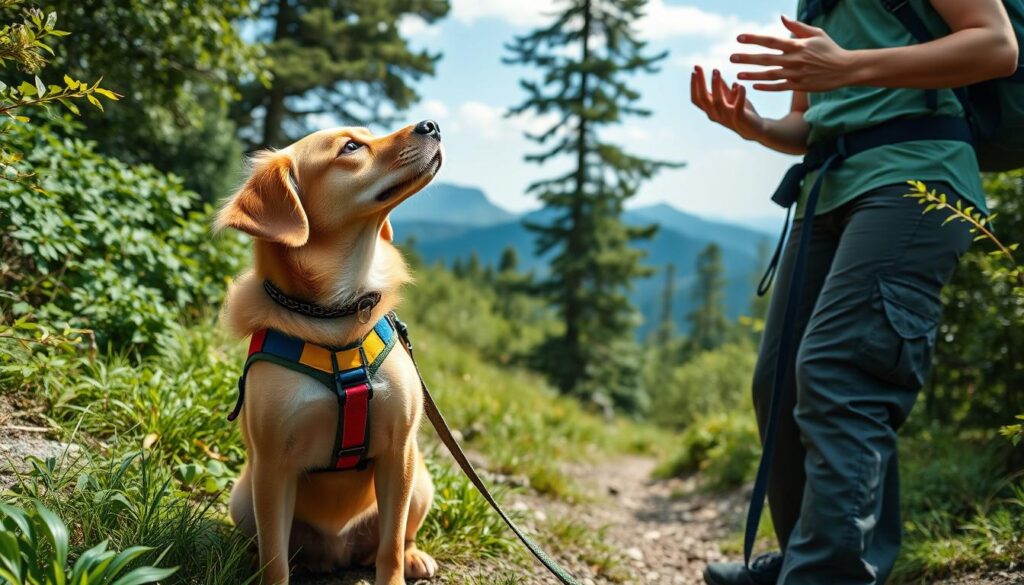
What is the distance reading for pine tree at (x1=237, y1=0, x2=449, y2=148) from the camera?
15062mm

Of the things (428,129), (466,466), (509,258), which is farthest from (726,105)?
(509,258)

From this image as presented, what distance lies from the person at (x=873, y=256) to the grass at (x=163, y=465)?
1.22 meters

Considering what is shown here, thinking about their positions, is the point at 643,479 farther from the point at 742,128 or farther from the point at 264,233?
the point at 264,233

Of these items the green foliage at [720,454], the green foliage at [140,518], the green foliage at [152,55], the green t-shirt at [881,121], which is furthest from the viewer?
the green foliage at [720,454]

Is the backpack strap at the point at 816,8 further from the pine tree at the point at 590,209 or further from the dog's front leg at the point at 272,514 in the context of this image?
the pine tree at the point at 590,209

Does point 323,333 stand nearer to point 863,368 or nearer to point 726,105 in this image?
point 863,368

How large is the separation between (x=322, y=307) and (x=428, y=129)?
0.72m

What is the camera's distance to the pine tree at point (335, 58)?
1506 centimetres

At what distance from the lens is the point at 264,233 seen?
222 cm

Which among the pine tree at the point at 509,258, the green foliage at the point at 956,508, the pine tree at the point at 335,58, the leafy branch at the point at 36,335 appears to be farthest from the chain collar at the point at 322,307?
the pine tree at the point at 509,258

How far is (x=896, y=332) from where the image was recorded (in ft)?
7.60

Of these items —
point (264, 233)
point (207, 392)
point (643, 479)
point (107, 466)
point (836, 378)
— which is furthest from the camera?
point (643, 479)

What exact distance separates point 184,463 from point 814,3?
3.29 metres

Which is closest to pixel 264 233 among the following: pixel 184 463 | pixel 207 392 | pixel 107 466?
pixel 107 466
